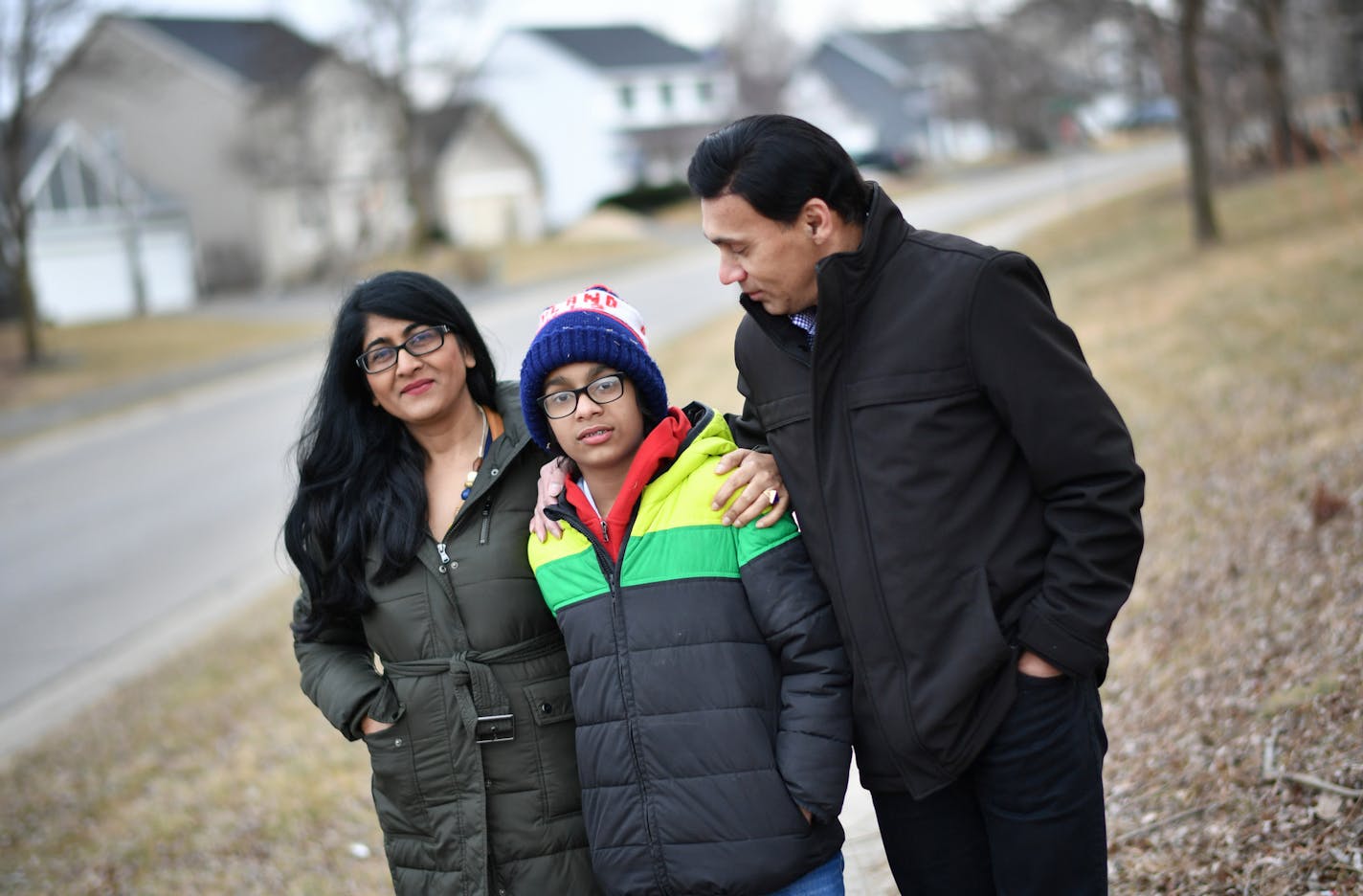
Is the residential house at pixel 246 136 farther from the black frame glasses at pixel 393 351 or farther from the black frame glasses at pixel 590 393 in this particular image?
the black frame glasses at pixel 590 393

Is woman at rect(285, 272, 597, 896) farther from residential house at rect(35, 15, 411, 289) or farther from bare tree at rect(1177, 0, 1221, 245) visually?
residential house at rect(35, 15, 411, 289)

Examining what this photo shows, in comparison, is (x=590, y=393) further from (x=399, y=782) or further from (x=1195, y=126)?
(x=1195, y=126)

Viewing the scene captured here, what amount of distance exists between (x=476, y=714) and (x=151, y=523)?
10833 millimetres

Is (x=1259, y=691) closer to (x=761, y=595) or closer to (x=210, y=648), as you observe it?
(x=761, y=595)

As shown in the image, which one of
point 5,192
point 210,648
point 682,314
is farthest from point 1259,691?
point 5,192

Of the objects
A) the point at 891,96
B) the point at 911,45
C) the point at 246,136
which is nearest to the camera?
the point at 246,136

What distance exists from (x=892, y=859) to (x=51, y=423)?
20.7 m

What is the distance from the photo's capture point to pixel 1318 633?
15.8 feet

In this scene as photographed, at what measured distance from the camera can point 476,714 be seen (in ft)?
9.84

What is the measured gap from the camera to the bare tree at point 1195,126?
680 inches

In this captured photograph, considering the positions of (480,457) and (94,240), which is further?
(94,240)

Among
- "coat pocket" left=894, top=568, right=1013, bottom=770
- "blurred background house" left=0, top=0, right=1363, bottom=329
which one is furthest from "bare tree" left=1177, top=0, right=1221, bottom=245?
"coat pocket" left=894, top=568, right=1013, bottom=770

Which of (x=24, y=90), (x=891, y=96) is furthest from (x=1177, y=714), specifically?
(x=891, y=96)

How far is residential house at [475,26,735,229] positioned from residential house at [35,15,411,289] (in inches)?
498
